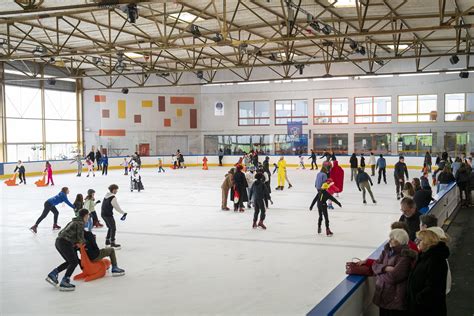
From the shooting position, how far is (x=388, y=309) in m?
4.46

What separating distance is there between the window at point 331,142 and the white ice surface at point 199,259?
18017 mm

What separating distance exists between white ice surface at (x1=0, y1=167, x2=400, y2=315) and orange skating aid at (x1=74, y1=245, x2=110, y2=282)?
15 centimetres

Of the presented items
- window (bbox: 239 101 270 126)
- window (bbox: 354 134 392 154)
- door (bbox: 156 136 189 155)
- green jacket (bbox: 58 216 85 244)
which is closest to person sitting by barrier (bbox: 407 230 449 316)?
green jacket (bbox: 58 216 85 244)

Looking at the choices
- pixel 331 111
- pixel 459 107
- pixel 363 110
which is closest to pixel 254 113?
pixel 331 111

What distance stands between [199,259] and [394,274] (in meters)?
4.58

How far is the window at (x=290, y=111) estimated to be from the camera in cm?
3459

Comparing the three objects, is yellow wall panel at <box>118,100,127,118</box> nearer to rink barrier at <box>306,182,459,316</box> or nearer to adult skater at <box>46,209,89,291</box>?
adult skater at <box>46,209,89,291</box>

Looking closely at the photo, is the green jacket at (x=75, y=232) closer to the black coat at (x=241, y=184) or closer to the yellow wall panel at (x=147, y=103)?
the black coat at (x=241, y=184)

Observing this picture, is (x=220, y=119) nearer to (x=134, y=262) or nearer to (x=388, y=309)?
(x=134, y=262)

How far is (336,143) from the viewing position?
110 feet

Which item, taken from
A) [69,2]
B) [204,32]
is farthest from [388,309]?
[204,32]

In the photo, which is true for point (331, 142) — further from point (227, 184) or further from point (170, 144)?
point (227, 184)

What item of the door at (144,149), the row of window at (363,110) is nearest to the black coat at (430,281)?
the row of window at (363,110)

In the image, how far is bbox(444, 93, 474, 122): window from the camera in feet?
97.1
